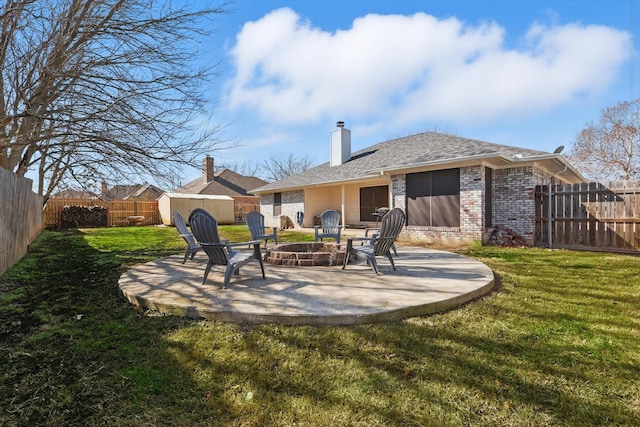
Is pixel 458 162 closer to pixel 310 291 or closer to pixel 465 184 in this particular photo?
pixel 465 184

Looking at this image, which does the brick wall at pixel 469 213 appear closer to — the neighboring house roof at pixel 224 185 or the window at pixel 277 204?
the window at pixel 277 204

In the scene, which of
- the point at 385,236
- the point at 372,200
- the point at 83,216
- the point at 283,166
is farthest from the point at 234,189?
the point at 385,236

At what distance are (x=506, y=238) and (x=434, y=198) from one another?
2.30 m

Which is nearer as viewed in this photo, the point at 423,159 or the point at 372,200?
the point at 423,159

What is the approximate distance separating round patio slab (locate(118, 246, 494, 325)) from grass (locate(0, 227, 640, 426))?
0.13 metres

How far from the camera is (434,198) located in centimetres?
1017

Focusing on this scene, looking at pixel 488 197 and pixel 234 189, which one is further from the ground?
pixel 234 189

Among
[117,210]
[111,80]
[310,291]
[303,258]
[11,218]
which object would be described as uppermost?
[111,80]

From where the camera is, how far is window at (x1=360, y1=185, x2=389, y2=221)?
16.3m

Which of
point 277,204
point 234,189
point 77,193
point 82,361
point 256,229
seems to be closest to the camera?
point 82,361

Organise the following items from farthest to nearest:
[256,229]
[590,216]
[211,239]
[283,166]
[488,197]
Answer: [283,166], [488,197], [590,216], [256,229], [211,239]

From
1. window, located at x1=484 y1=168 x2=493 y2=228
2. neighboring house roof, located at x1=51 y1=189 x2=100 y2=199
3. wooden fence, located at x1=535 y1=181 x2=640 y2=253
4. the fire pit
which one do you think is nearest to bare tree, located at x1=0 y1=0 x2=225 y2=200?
neighboring house roof, located at x1=51 y1=189 x2=100 y2=199

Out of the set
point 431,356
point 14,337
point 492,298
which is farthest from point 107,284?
point 492,298

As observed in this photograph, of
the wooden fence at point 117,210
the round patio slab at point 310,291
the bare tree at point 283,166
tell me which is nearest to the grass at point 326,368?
the round patio slab at point 310,291
